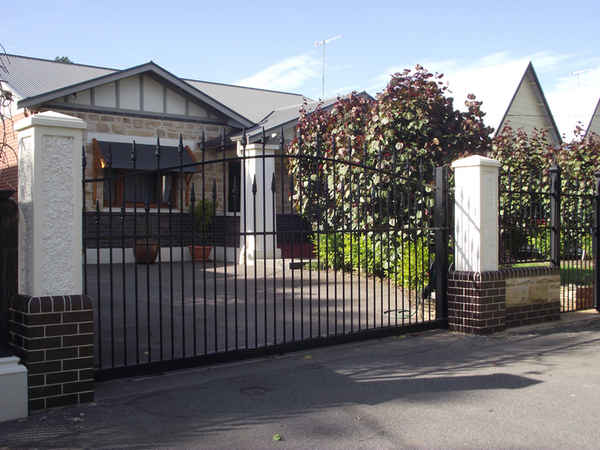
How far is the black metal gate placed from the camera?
580 centimetres

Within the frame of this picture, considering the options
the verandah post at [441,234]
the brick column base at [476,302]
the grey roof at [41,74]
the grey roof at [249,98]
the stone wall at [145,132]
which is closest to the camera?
Answer: the brick column base at [476,302]

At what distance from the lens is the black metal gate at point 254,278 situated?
5797 mm

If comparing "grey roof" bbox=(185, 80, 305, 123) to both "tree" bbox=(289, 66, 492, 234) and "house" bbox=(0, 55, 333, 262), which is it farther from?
"tree" bbox=(289, 66, 492, 234)

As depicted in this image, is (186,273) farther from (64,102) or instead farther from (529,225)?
(529,225)

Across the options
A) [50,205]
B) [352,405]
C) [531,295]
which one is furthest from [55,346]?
[531,295]

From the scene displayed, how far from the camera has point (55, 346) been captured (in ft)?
15.5

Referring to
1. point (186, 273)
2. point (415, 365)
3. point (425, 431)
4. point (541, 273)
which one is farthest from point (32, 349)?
point (186, 273)

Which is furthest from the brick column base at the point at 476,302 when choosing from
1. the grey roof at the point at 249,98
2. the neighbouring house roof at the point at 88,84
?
the grey roof at the point at 249,98

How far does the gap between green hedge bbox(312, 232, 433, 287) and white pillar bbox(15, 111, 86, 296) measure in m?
3.81

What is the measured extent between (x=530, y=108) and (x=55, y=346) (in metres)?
26.5

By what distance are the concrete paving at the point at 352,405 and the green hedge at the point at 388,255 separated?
199 centimetres

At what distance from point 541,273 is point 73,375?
641 centimetres

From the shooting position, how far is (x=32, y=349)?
4.63m

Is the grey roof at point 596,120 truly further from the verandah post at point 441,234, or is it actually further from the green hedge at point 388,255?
the verandah post at point 441,234
